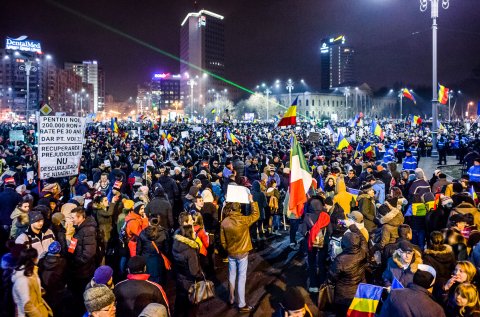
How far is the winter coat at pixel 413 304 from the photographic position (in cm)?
398

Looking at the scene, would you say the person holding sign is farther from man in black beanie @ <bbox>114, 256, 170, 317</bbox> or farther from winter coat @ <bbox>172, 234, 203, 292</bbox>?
man in black beanie @ <bbox>114, 256, 170, 317</bbox>

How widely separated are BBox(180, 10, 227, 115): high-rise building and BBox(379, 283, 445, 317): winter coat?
148782mm

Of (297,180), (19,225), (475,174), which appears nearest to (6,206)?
(19,225)

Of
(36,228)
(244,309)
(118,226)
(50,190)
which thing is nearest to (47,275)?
(36,228)

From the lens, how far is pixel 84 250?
6.23m

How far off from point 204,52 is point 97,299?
521ft

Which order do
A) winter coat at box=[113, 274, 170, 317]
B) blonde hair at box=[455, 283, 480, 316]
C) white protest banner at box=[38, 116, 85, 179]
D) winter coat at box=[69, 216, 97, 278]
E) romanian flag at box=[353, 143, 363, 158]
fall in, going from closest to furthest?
blonde hair at box=[455, 283, 480, 316], winter coat at box=[113, 274, 170, 317], winter coat at box=[69, 216, 97, 278], white protest banner at box=[38, 116, 85, 179], romanian flag at box=[353, 143, 363, 158]

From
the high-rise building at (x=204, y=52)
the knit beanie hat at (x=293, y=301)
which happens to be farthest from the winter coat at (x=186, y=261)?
the high-rise building at (x=204, y=52)

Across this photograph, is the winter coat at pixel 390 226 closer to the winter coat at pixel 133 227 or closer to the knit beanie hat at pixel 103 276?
the winter coat at pixel 133 227

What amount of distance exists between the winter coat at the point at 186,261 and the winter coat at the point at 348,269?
70.9 inches

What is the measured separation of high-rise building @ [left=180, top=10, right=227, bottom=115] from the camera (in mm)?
155875

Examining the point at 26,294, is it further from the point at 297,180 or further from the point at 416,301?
the point at 297,180

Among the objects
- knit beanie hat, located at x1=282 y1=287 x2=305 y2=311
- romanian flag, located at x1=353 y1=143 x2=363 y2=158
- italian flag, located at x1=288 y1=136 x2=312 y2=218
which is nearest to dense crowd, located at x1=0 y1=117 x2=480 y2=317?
knit beanie hat, located at x1=282 y1=287 x2=305 y2=311

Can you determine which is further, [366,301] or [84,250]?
[84,250]
